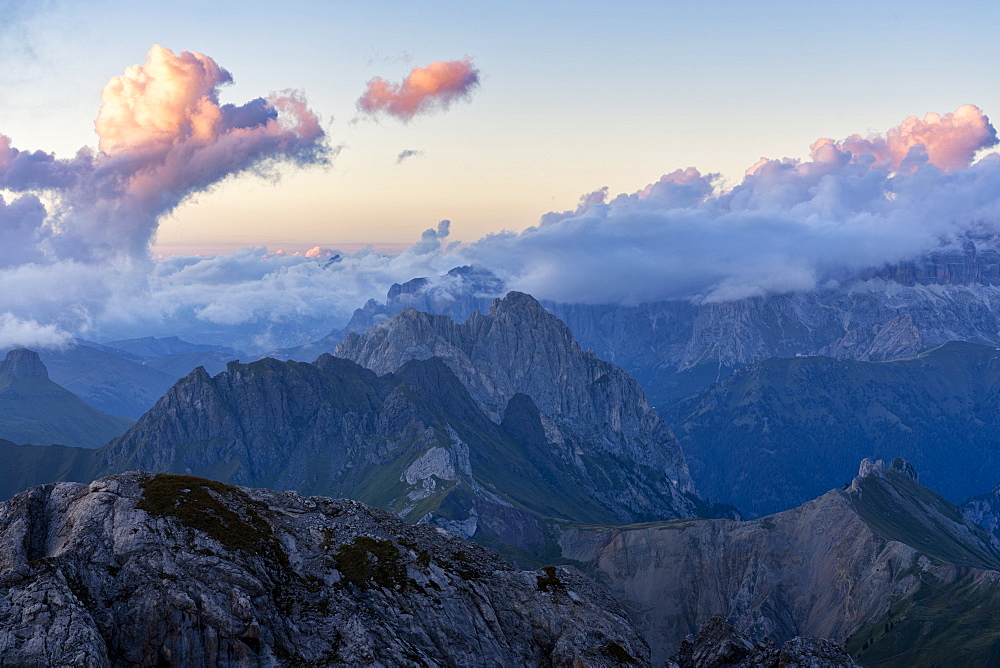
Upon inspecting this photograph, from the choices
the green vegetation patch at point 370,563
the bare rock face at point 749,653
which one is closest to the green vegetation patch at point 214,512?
the green vegetation patch at point 370,563

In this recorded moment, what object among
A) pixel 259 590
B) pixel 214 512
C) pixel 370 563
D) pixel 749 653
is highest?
pixel 214 512

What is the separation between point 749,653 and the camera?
10712 cm

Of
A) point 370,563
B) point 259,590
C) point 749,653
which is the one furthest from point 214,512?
point 749,653

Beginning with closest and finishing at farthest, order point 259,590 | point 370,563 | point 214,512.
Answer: point 259,590, point 214,512, point 370,563

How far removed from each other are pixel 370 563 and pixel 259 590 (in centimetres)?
1520

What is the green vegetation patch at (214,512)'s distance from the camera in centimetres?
8506

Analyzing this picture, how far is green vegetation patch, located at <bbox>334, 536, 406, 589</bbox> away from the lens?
90000mm

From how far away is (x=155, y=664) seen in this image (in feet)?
234

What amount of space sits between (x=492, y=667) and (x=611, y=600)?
2454 centimetres

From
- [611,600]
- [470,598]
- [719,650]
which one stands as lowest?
[719,650]

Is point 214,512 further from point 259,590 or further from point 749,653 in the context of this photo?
point 749,653

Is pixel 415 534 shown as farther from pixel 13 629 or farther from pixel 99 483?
pixel 13 629

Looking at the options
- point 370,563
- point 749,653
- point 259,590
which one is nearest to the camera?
point 259,590

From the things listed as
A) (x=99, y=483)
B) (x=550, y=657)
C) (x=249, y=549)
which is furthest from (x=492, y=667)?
(x=99, y=483)
